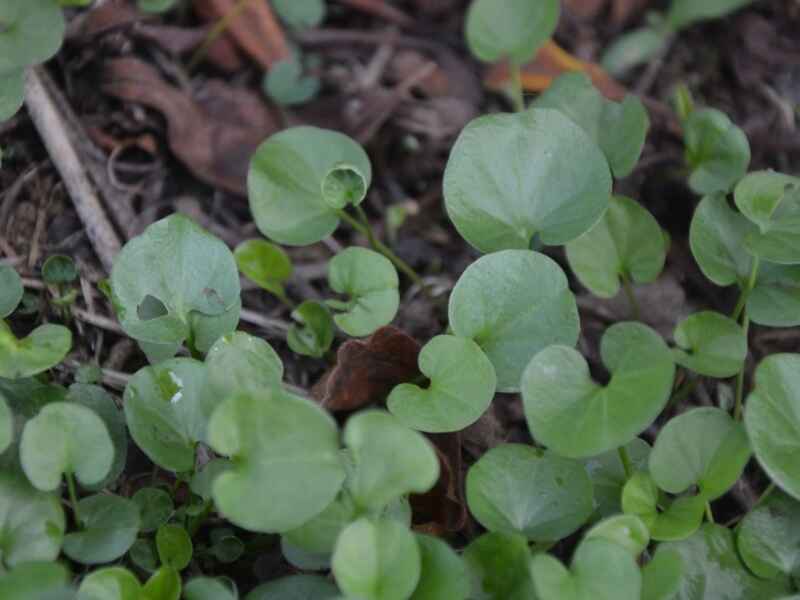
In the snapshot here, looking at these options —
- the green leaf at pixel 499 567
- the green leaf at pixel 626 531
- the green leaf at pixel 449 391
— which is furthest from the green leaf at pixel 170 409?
the green leaf at pixel 626 531

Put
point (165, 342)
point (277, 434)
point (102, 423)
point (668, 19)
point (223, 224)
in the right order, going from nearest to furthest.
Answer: point (277, 434), point (102, 423), point (165, 342), point (223, 224), point (668, 19)

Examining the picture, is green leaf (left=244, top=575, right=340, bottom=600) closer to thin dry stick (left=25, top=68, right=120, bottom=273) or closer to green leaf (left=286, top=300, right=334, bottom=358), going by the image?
green leaf (left=286, top=300, right=334, bottom=358)

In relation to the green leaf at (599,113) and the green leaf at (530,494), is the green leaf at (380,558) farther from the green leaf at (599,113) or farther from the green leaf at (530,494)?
the green leaf at (599,113)

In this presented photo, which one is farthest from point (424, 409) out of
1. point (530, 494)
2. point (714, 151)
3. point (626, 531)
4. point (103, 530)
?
point (714, 151)

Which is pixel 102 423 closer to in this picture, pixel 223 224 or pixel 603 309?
pixel 223 224

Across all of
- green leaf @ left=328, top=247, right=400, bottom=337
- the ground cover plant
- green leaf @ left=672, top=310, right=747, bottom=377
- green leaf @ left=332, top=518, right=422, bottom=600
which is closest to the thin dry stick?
the ground cover plant

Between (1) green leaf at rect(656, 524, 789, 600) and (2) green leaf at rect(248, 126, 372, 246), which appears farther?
(2) green leaf at rect(248, 126, 372, 246)

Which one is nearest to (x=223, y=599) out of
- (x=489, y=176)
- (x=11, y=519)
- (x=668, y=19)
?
(x=11, y=519)
